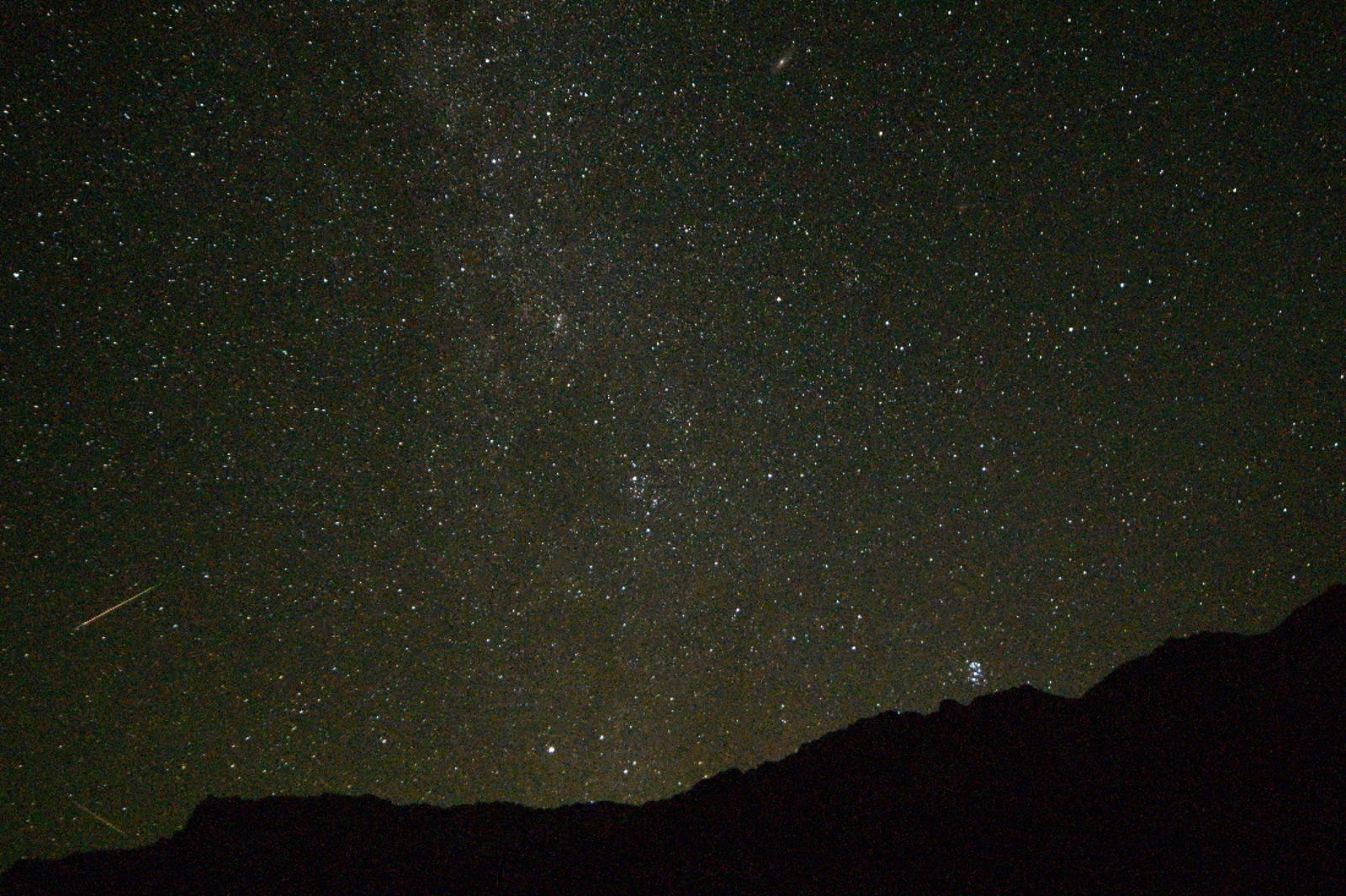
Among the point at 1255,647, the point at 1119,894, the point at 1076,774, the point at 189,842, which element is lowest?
the point at 1119,894

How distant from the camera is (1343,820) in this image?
17.6ft

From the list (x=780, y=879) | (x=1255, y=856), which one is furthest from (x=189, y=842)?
(x=1255, y=856)

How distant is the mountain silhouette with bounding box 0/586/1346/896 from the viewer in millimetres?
5781

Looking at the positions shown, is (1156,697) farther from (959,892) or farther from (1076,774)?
(959,892)

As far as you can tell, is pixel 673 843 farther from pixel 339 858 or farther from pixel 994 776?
pixel 339 858

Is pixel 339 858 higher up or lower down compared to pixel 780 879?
higher up

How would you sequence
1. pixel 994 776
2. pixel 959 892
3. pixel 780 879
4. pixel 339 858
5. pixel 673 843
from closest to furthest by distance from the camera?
1. pixel 959 892
2. pixel 780 879
3. pixel 994 776
4. pixel 673 843
5. pixel 339 858

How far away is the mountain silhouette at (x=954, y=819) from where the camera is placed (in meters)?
5.78

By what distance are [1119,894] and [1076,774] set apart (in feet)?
5.77

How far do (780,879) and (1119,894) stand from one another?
267 cm

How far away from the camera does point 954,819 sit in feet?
22.4

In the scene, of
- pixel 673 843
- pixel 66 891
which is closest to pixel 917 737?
pixel 673 843

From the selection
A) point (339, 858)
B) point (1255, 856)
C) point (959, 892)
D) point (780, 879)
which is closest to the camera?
point (1255, 856)

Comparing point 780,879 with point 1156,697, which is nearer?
point 780,879
